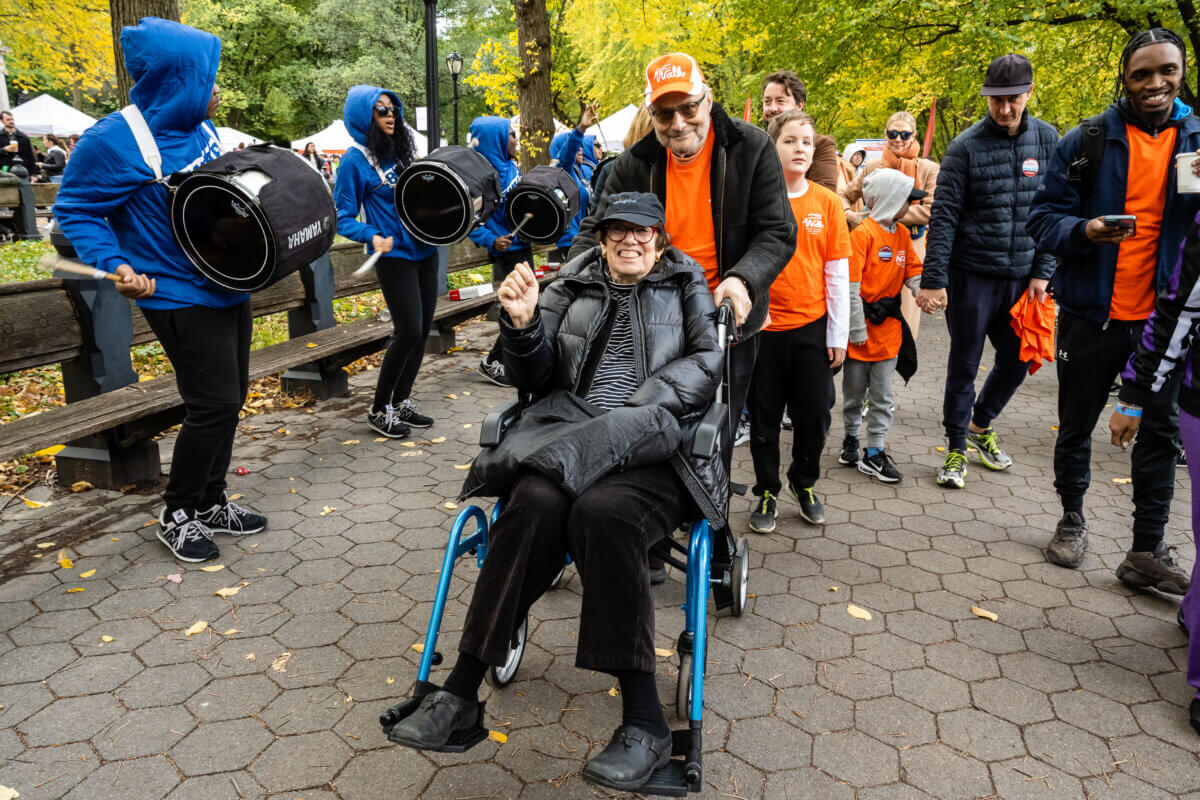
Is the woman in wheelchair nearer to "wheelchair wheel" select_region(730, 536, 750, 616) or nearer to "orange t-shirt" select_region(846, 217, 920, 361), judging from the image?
"wheelchair wheel" select_region(730, 536, 750, 616)

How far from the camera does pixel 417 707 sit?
2441mm

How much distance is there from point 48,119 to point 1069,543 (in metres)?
34.3

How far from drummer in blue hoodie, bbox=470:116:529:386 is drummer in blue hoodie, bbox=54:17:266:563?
9.69 ft

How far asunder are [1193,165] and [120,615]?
446 cm

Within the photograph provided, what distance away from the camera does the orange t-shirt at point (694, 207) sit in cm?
351

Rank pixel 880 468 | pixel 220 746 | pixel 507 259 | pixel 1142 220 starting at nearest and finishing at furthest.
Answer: pixel 220 746, pixel 1142 220, pixel 880 468, pixel 507 259

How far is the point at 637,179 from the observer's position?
11.9 feet

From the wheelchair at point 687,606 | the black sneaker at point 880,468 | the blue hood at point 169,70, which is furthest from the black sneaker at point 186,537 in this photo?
the black sneaker at point 880,468

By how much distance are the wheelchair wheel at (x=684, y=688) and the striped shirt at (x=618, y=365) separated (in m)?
0.90

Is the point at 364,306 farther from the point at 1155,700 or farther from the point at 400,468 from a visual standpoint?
the point at 1155,700

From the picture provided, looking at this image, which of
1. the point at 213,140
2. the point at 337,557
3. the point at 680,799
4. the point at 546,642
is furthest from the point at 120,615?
the point at 680,799

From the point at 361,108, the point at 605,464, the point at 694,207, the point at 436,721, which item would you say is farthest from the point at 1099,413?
the point at 361,108

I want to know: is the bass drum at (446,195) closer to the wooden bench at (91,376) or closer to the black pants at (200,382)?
the wooden bench at (91,376)

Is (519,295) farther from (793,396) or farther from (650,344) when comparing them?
(793,396)
